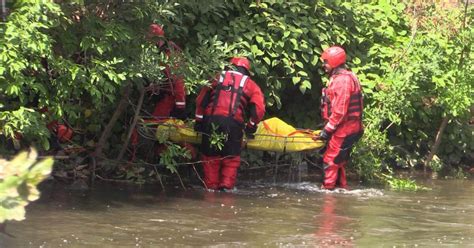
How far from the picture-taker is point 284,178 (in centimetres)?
967

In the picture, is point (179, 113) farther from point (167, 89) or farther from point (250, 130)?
point (250, 130)

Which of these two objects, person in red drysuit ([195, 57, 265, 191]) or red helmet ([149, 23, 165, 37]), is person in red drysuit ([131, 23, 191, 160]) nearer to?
red helmet ([149, 23, 165, 37])

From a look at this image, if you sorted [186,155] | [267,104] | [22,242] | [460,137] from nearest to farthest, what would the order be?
[22,242] < [186,155] < [267,104] < [460,137]

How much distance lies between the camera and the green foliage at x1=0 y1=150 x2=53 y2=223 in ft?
6.03

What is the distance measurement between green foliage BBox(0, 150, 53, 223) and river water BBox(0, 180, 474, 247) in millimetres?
2779

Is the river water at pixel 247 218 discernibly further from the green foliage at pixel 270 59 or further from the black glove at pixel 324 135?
the green foliage at pixel 270 59

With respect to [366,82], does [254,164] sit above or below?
below

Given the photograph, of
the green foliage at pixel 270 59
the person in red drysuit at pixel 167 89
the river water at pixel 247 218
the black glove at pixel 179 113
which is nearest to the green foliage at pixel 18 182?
the river water at pixel 247 218

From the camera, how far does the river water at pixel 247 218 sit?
Answer: 5891 millimetres

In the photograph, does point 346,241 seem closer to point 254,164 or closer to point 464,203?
point 464,203

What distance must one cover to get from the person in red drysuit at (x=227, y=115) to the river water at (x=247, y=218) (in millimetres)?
342

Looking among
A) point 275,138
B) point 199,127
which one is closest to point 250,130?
point 275,138

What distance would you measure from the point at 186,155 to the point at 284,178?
2018 mm

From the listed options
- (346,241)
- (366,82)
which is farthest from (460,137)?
(346,241)
